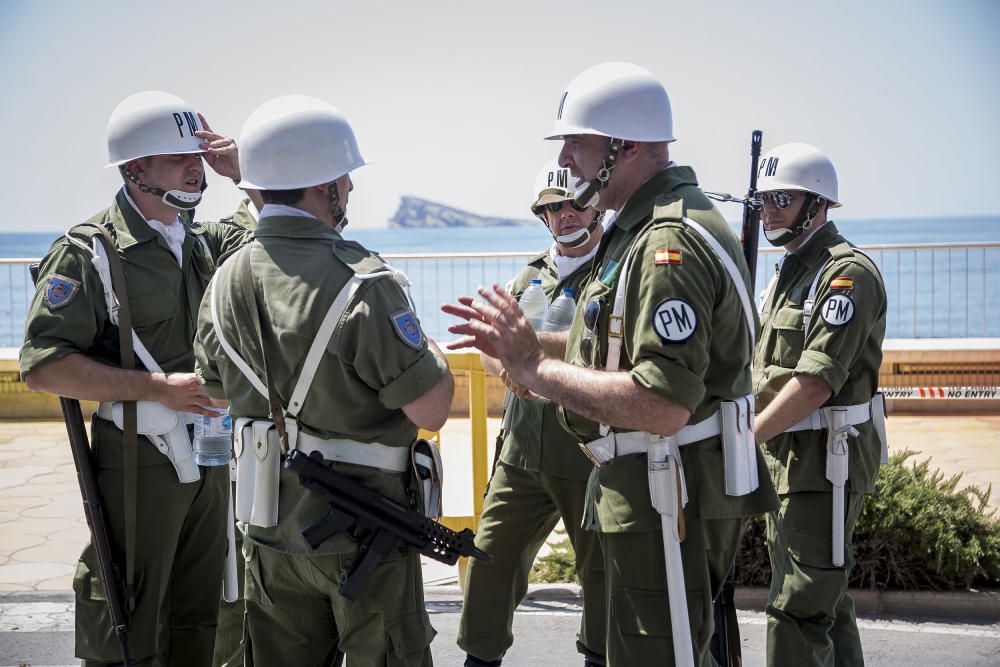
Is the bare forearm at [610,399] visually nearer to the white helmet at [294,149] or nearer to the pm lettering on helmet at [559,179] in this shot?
the white helmet at [294,149]

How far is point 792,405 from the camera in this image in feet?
14.5

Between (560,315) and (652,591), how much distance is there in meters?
1.42

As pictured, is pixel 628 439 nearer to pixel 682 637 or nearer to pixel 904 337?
pixel 682 637

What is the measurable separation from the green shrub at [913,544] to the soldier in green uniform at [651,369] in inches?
113

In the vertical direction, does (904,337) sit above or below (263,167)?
below

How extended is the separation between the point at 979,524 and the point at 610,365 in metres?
3.86

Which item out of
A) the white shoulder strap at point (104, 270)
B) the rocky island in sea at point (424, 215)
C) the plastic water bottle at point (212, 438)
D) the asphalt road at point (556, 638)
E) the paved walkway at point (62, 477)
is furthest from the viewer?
the rocky island in sea at point (424, 215)

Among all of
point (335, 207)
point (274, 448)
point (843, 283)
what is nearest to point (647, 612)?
point (274, 448)

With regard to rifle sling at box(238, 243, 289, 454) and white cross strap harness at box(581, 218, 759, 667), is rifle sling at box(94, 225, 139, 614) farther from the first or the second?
white cross strap harness at box(581, 218, 759, 667)

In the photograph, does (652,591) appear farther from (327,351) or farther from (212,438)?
(212,438)

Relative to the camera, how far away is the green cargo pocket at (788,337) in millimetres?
4648

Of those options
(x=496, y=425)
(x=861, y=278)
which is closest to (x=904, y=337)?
(x=496, y=425)

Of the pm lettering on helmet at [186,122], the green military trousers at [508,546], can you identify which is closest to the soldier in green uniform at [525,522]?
the green military trousers at [508,546]

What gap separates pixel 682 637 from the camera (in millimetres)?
3252
